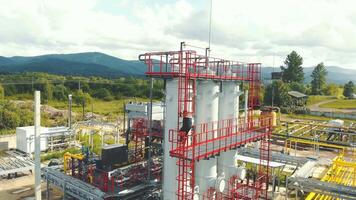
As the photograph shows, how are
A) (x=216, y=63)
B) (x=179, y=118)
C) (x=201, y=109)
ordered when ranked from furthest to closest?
(x=216, y=63) < (x=201, y=109) < (x=179, y=118)

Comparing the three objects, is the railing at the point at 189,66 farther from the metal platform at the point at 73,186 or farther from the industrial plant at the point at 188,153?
the metal platform at the point at 73,186

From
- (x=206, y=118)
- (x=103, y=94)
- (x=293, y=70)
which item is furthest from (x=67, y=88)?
(x=206, y=118)

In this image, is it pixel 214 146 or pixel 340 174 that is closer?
pixel 214 146

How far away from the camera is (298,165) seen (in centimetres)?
1573

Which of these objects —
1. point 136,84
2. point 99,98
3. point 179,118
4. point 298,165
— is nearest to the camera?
point 179,118

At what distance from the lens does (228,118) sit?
13.0m

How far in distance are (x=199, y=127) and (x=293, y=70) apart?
72799 millimetres

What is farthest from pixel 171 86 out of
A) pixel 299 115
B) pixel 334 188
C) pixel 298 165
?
pixel 299 115

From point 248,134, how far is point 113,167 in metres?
5.73

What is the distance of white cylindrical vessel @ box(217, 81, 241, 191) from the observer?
12.7m

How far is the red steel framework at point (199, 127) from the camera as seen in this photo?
9.99 m

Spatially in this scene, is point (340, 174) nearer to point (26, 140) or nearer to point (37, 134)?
point (37, 134)

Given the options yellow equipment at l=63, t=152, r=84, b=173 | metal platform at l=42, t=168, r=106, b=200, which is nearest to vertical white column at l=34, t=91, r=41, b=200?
metal platform at l=42, t=168, r=106, b=200

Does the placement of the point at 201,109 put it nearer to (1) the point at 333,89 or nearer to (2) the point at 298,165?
(2) the point at 298,165
